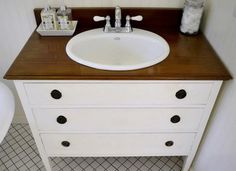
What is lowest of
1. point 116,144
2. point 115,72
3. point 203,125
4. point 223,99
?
point 116,144

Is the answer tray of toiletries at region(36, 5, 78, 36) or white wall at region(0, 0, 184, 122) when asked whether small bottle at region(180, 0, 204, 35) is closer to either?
white wall at region(0, 0, 184, 122)

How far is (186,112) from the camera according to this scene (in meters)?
1.11

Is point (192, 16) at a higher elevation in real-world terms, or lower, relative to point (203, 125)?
higher

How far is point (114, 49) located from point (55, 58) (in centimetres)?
35

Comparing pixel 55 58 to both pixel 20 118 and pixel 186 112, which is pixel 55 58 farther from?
pixel 20 118

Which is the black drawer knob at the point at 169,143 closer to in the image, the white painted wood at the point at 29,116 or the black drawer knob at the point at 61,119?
the black drawer knob at the point at 61,119

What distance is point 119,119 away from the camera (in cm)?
115

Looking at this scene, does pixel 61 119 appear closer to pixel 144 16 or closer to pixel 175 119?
pixel 175 119

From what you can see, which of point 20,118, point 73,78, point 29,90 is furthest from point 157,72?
point 20,118

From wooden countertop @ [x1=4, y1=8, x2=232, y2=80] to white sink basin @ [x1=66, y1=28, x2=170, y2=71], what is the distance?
73 millimetres

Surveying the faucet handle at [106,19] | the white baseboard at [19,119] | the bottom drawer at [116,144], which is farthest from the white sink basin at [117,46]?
the white baseboard at [19,119]

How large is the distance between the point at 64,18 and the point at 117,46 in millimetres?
316

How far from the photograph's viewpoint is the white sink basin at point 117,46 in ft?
3.83

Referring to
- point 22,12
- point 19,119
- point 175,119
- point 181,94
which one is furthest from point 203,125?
point 19,119
